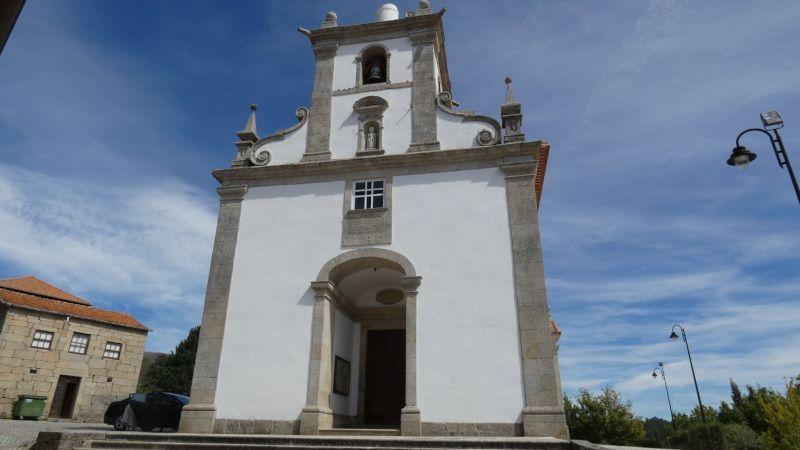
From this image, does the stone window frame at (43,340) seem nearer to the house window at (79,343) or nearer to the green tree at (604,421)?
the house window at (79,343)

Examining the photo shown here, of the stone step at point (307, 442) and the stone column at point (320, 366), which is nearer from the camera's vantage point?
the stone step at point (307, 442)

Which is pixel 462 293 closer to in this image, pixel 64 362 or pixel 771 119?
pixel 771 119

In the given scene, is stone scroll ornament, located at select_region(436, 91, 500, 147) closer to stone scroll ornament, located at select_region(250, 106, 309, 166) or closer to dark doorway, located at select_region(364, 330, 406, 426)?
stone scroll ornament, located at select_region(250, 106, 309, 166)

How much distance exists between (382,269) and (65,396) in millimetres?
21589

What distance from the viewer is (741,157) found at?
29.7 feet

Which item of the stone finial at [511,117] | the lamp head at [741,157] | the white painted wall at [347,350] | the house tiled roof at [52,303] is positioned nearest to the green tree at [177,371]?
the house tiled roof at [52,303]

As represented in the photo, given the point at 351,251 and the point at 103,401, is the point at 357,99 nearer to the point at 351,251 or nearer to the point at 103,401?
the point at 351,251

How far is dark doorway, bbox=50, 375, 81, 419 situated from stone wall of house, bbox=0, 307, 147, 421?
22 cm

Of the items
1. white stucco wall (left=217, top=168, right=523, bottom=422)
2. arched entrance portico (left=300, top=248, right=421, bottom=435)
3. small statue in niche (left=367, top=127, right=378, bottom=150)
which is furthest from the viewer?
small statue in niche (left=367, top=127, right=378, bottom=150)

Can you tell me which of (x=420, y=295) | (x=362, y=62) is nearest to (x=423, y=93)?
(x=362, y=62)

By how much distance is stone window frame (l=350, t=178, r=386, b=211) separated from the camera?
12.8 m

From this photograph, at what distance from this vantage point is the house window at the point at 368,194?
12.8 meters

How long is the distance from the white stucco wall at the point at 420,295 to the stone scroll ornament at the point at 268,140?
1.11 metres

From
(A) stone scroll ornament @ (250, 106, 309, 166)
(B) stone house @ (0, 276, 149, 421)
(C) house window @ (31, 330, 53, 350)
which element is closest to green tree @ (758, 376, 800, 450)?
(A) stone scroll ornament @ (250, 106, 309, 166)
